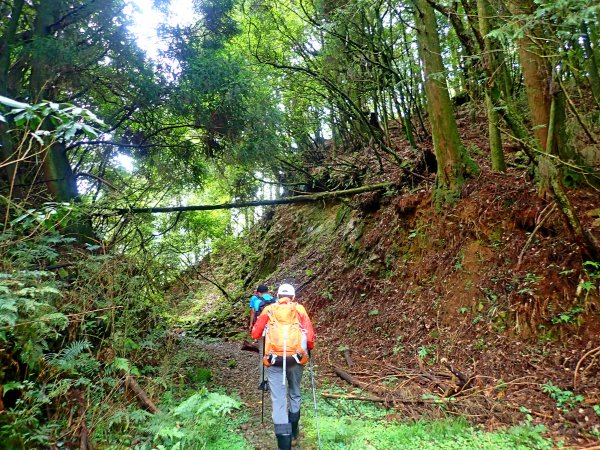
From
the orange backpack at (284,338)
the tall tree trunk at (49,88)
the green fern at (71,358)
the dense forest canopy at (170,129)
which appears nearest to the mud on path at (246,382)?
the orange backpack at (284,338)

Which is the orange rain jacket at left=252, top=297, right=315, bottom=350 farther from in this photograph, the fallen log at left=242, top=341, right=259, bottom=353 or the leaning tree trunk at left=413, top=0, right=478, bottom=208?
the fallen log at left=242, top=341, right=259, bottom=353

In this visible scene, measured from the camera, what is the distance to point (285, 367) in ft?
14.6

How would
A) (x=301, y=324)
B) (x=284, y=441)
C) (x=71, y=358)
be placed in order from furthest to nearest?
(x=71, y=358) < (x=301, y=324) < (x=284, y=441)

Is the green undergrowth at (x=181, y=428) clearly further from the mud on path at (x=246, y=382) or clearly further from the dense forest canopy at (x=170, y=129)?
the dense forest canopy at (x=170, y=129)

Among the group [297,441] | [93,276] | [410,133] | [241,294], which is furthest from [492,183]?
[241,294]

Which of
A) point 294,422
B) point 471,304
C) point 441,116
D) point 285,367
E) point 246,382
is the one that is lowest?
point 246,382

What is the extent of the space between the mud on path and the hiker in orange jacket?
1.37 ft

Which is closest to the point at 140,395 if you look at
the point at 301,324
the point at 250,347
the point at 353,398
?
the point at 301,324

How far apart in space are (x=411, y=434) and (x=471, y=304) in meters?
3.31

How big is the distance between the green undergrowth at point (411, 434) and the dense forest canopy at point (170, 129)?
2.82m

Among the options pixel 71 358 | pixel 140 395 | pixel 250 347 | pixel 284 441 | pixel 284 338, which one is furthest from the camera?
pixel 250 347

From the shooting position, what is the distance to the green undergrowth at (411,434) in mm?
4098

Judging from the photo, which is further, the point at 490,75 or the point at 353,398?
the point at 490,75

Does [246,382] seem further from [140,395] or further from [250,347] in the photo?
[250,347]
